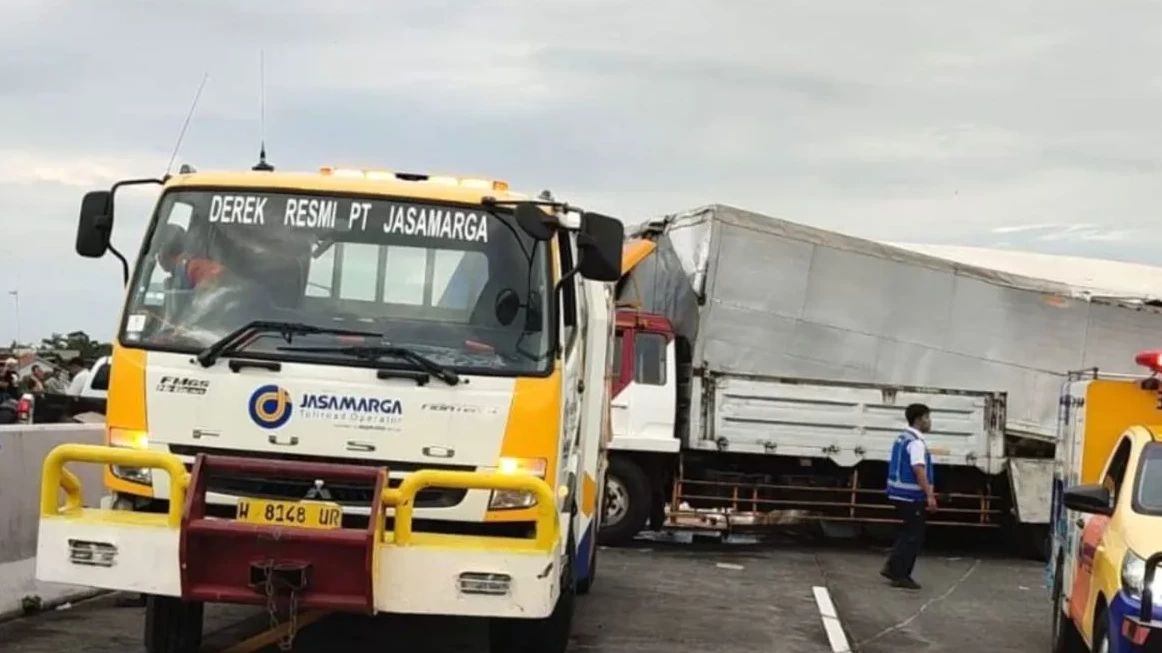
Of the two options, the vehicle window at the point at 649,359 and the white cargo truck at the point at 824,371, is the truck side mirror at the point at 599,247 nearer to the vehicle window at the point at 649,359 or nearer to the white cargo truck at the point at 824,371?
the white cargo truck at the point at 824,371

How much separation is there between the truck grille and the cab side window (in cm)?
359

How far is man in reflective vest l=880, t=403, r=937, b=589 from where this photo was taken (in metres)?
13.4

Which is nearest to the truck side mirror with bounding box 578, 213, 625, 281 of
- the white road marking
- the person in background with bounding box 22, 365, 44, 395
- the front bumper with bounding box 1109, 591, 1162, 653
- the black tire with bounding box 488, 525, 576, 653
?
the black tire with bounding box 488, 525, 576, 653

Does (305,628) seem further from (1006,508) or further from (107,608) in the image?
(1006,508)

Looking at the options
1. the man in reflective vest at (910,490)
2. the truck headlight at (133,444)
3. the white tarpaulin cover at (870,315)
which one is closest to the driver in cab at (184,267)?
the truck headlight at (133,444)

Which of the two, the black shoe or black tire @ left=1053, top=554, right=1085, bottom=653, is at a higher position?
black tire @ left=1053, top=554, right=1085, bottom=653

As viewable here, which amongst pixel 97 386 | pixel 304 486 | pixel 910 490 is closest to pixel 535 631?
pixel 304 486

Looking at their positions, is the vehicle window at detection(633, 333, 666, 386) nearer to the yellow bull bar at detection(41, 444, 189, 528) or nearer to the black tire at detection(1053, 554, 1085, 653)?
the black tire at detection(1053, 554, 1085, 653)

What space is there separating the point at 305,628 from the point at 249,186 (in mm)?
3214

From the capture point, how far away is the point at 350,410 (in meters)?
7.01

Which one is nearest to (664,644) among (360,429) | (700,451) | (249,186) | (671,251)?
(360,429)

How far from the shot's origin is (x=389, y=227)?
7.60 meters

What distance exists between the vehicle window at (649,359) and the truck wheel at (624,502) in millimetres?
904

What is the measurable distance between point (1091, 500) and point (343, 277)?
13.1 feet
